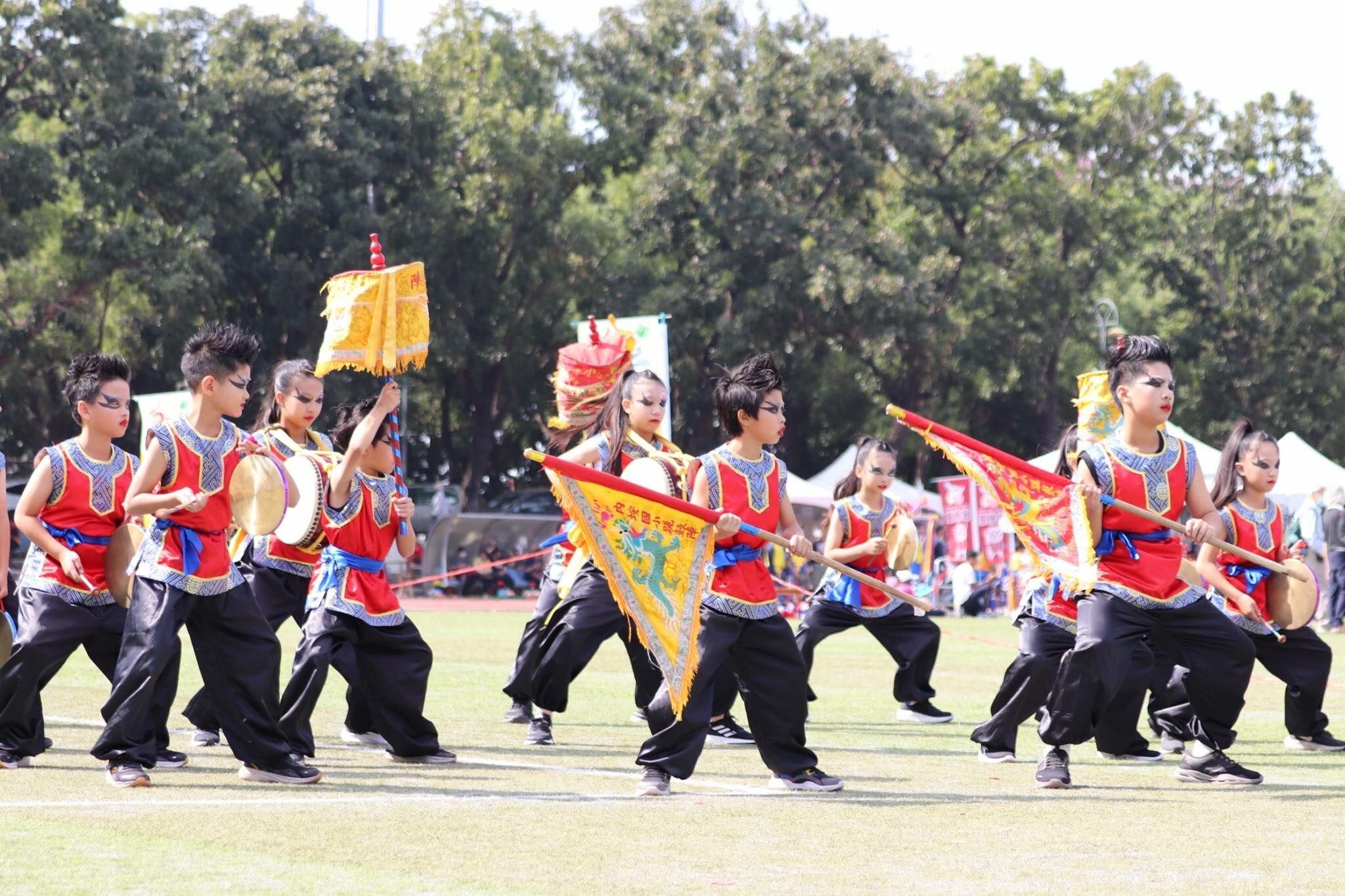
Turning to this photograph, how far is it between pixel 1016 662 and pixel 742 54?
102ft

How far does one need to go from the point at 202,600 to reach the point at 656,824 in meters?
2.22

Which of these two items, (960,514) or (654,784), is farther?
(960,514)

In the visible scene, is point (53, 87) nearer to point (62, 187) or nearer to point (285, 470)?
point (62, 187)

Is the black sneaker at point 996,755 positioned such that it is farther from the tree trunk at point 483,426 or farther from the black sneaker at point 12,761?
the tree trunk at point 483,426

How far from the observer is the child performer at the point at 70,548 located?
26.0ft

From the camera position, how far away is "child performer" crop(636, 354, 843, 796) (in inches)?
282

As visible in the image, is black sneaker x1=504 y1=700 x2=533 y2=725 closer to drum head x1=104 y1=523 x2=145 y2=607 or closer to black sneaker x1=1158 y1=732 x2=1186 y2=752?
drum head x1=104 y1=523 x2=145 y2=607

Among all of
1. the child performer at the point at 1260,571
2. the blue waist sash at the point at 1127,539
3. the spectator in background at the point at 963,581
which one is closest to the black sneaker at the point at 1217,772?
the blue waist sash at the point at 1127,539

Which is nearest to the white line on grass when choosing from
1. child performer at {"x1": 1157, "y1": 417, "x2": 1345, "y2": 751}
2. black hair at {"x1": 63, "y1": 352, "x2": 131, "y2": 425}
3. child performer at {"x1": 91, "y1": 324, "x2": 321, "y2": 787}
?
child performer at {"x1": 91, "y1": 324, "x2": 321, "y2": 787}

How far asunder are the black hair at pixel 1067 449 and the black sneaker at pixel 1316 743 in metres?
2.01

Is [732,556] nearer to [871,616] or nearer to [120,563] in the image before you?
[120,563]

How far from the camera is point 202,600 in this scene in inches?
291

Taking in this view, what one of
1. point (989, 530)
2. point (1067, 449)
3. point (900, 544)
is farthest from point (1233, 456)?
point (989, 530)

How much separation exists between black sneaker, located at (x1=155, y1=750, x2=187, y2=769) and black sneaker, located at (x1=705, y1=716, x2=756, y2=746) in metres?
2.82
